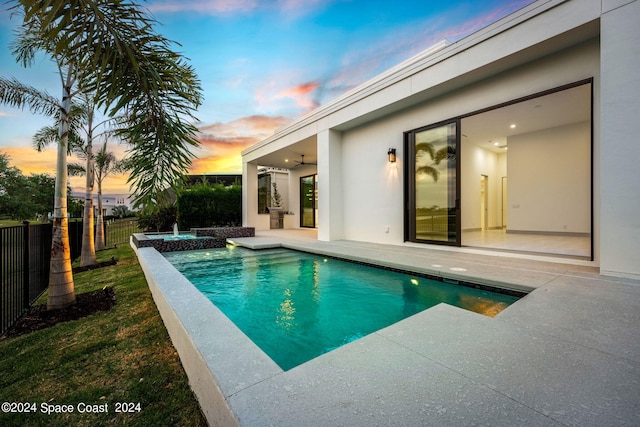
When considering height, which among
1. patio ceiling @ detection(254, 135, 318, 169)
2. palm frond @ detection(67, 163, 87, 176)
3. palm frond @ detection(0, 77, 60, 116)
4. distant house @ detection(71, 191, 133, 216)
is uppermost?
patio ceiling @ detection(254, 135, 318, 169)

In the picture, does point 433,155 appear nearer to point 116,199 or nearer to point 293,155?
point 293,155

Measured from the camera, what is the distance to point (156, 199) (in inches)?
84.0

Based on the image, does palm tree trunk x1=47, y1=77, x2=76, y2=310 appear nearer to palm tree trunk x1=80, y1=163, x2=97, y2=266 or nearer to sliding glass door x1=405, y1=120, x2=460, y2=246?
palm tree trunk x1=80, y1=163, x2=97, y2=266

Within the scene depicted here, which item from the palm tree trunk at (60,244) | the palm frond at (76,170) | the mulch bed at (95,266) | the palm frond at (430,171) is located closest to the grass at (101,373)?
the palm tree trunk at (60,244)

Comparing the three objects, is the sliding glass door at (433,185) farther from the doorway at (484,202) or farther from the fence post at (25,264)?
the fence post at (25,264)

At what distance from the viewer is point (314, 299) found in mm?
3736

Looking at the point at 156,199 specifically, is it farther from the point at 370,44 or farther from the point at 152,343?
the point at 370,44

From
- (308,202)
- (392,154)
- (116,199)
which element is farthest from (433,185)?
(116,199)

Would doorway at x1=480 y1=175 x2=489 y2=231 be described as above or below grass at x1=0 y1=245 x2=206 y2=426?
above

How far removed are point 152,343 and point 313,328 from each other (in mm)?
1544

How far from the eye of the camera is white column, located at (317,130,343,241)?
339 inches

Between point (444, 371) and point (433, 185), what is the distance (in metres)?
5.75

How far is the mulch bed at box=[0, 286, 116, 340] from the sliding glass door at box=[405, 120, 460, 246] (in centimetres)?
643

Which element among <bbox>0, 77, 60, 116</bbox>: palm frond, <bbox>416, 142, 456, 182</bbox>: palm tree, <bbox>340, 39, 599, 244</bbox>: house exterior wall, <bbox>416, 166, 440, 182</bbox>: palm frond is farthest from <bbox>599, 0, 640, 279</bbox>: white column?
<bbox>0, 77, 60, 116</bbox>: palm frond
